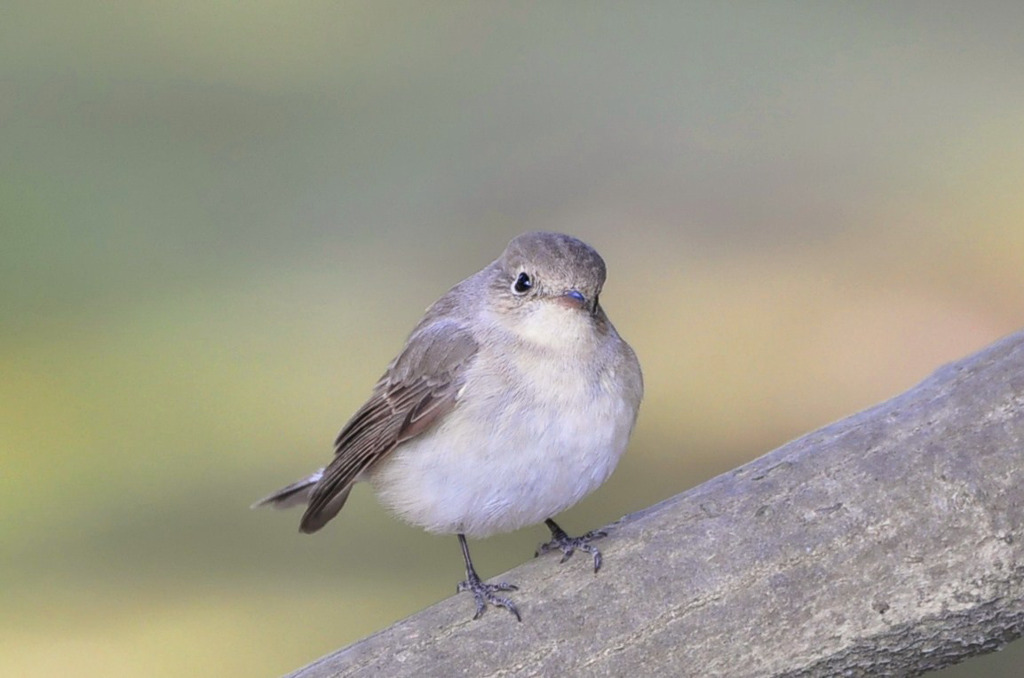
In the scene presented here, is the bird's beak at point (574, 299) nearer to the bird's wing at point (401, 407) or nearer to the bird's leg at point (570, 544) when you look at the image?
the bird's wing at point (401, 407)

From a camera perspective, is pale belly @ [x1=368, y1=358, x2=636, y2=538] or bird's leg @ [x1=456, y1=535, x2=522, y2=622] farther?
pale belly @ [x1=368, y1=358, x2=636, y2=538]

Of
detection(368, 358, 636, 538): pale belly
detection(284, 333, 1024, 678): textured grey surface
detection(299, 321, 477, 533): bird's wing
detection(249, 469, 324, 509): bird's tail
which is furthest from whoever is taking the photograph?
detection(249, 469, 324, 509): bird's tail

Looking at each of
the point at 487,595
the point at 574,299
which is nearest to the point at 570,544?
the point at 487,595

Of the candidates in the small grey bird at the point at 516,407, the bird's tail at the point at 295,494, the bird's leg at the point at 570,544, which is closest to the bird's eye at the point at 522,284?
the small grey bird at the point at 516,407

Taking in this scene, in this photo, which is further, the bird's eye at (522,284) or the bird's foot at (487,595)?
the bird's eye at (522,284)

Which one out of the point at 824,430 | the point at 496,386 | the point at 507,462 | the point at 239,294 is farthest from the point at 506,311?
the point at 239,294

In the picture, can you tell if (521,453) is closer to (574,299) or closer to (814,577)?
(574,299)

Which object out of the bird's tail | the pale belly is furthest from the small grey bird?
the bird's tail

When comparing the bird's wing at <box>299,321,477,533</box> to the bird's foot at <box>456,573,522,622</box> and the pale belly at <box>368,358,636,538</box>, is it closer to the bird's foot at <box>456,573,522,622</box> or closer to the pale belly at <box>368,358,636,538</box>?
the pale belly at <box>368,358,636,538</box>
